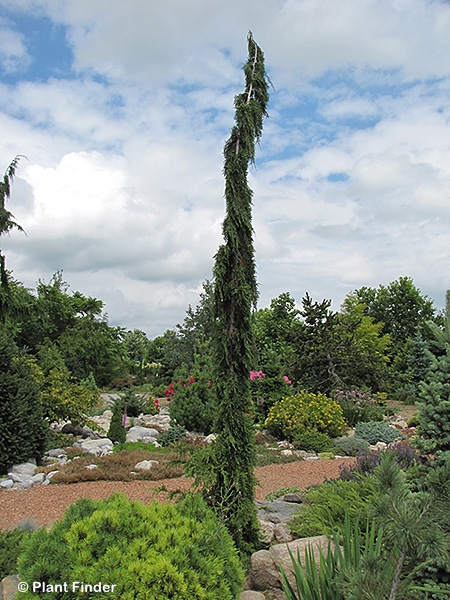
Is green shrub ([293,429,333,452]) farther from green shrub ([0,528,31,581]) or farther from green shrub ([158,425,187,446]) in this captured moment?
green shrub ([0,528,31,581])

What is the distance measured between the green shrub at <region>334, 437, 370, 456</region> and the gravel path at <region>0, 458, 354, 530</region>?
172 centimetres

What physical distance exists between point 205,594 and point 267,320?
1138 inches

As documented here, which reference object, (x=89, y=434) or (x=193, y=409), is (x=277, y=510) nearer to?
(x=193, y=409)

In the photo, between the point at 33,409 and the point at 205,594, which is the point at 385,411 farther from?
the point at 205,594

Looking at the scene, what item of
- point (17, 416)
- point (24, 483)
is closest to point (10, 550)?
point (24, 483)

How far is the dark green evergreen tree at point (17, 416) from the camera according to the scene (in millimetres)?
8453

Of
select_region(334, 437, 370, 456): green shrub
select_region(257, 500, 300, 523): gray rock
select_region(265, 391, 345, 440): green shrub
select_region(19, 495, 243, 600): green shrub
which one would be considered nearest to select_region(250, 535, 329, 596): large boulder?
select_region(19, 495, 243, 600): green shrub

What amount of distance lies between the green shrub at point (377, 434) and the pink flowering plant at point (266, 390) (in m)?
2.57

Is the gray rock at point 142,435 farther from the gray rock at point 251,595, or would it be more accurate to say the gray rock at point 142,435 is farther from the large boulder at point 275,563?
the gray rock at point 251,595

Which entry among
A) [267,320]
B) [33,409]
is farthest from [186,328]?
[33,409]

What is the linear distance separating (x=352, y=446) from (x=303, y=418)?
5.28ft

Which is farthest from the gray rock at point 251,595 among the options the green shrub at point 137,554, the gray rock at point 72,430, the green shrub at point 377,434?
the gray rock at point 72,430

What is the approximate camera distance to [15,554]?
3875mm

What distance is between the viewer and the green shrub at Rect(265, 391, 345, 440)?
11.7 meters
